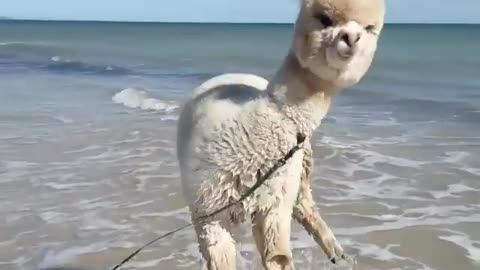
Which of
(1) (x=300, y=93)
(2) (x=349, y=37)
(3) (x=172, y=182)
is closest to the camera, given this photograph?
(2) (x=349, y=37)

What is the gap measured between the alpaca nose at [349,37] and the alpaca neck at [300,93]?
22cm

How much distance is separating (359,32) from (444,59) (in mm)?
23956

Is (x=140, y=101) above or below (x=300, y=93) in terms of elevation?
below

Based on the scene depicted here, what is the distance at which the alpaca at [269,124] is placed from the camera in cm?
241

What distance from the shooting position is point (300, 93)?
8.58ft

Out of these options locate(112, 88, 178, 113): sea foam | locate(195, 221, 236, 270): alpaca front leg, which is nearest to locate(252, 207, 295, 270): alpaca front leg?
locate(195, 221, 236, 270): alpaca front leg

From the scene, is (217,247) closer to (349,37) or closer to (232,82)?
(232,82)

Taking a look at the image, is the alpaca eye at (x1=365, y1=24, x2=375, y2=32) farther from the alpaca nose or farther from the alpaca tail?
the alpaca tail

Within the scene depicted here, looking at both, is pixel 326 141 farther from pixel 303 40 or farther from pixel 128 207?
pixel 303 40

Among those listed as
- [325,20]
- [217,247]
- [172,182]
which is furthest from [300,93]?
[172,182]

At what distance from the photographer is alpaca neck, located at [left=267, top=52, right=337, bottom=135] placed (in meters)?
2.58

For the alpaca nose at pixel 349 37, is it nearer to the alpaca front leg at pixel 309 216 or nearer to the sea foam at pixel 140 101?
the alpaca front leg at pixel 309 216

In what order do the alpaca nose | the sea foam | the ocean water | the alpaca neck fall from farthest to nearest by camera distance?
the sea foam < the ocean water < the alpaca neck < the alpaca nose

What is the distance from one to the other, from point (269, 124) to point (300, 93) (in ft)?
0.59
